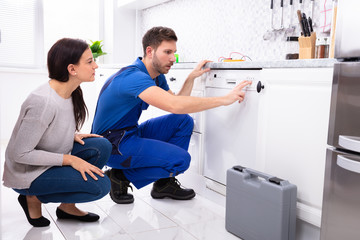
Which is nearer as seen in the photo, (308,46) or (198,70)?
(308,46)

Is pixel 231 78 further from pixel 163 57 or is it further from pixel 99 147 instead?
pixel 99 147

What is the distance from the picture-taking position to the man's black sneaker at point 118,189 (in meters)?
2.31

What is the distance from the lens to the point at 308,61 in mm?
1657

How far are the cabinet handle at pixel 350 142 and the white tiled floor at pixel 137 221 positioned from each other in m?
0.84

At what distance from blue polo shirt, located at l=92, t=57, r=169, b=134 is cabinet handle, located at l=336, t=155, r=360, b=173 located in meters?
1.08

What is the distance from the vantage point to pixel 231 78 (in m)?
2.20

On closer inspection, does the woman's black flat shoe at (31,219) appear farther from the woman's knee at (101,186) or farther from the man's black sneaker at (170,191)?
the man's black sneaker at (170,191)

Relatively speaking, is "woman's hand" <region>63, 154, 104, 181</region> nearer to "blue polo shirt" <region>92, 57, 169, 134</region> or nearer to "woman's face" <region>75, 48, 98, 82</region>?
"woman's face" <region>75, 48, 98, 82</region>

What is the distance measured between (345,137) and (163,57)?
52.0 inches

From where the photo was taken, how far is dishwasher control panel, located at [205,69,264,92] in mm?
2014

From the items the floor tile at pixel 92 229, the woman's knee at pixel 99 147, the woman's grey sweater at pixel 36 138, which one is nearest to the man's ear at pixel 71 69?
the woman's grey sweater at pixel 36 138

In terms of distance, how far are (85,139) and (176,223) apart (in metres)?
0.65

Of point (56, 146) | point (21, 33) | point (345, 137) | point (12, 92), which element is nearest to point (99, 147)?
point (56, 146)

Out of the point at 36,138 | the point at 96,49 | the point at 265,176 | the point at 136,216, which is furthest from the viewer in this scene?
the point at 96,49
